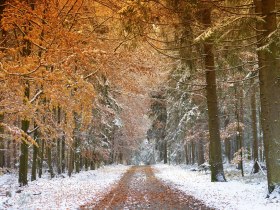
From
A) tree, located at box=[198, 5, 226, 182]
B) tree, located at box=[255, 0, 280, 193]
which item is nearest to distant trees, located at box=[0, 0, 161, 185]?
tree, located at box=[255, 0, 280, 193]

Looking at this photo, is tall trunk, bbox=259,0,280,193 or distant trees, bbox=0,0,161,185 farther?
tall trunk, bbox=259,0,280,193

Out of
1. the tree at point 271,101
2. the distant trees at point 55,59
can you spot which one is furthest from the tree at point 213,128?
the tree at point 271,101

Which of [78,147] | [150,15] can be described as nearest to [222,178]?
[150,15]

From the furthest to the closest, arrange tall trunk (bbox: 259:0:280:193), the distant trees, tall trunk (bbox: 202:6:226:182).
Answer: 1. tall trunk (bbox: 202:6:226:182)
2. tall trunk (bbox: 259:0:280:193)
3. the distant trees

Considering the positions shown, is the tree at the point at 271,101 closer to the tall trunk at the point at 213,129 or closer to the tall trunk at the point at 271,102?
the tall trunk at the point at 271,102

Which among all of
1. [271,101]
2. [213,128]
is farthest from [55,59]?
[213,128]

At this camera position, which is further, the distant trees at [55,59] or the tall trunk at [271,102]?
the tall trunk at [271,102]

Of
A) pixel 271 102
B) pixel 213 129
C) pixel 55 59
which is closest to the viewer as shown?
pixel 55 59

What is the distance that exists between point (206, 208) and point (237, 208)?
1048 mm

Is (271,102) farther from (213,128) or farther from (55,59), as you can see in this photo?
(213,128)

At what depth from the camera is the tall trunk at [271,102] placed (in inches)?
442

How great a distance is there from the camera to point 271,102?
37.3 ft

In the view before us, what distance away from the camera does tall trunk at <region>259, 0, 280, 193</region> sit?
1123 centimetres

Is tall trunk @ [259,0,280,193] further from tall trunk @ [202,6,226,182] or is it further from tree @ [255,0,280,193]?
tall trunk @ [202,6,226,182]
